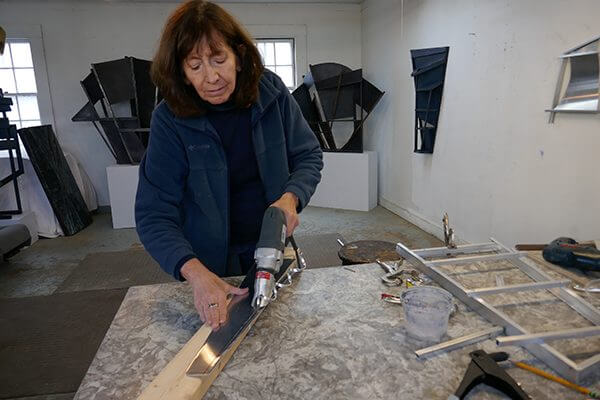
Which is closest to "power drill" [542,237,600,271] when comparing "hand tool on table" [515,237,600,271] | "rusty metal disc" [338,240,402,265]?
"hand tool on table" [515,237,600,271]

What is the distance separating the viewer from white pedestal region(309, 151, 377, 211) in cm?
479

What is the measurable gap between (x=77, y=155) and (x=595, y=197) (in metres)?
5.23

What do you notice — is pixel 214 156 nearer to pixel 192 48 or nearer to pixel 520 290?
pixel 192 48

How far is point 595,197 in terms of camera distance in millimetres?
2096

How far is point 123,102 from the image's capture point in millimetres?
4758

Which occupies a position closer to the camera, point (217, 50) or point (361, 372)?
point (361, 372)

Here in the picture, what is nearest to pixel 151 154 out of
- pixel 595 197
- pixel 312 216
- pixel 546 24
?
pixel 595 197

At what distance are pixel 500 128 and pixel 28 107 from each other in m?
5.12

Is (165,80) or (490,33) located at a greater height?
(490,33)

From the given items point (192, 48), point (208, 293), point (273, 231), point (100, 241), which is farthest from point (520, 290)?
point (100, 241)

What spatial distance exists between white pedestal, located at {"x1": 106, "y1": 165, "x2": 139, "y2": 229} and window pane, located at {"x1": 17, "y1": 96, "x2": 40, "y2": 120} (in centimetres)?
142

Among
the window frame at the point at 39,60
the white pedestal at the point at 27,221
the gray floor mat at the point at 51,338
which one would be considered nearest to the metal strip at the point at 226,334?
the gray floor mat at the point at 51,338

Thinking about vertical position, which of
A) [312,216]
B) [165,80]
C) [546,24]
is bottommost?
[312,216]

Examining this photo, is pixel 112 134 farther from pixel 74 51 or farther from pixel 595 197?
pixel 595 197
